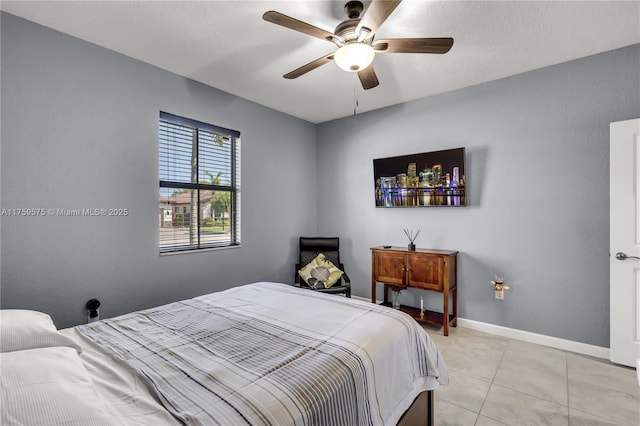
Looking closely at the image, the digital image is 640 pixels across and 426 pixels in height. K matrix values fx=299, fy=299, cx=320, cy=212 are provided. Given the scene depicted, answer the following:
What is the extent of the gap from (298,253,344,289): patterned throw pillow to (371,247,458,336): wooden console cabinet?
0.51 meters

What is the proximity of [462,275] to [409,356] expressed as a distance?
7.18 ft

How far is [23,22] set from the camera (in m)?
2.19

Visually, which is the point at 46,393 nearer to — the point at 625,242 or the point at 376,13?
the point at 376,13

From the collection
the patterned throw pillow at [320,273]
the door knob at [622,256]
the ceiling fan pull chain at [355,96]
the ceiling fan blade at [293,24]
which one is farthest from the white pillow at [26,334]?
the door knob at [622,256]

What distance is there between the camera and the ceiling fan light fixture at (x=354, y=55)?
1.96 meters

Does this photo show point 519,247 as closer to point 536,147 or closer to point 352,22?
point 536,147

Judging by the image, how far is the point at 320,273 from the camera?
3.89m

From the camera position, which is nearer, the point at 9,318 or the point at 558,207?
the point at 9,318

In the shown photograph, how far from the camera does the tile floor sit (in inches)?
76.4

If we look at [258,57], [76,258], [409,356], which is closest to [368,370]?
[409,356]

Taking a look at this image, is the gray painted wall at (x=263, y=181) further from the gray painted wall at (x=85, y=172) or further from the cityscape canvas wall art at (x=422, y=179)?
the cityscape canvas wall art at (x=422, y=179)

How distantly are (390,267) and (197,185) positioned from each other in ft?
7.95

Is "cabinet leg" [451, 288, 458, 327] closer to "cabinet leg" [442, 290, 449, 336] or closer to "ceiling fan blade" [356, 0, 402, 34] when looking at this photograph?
"cabinet leg" [442, 290, 449, 336]

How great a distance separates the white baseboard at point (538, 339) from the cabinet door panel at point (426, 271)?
2.10 feet
